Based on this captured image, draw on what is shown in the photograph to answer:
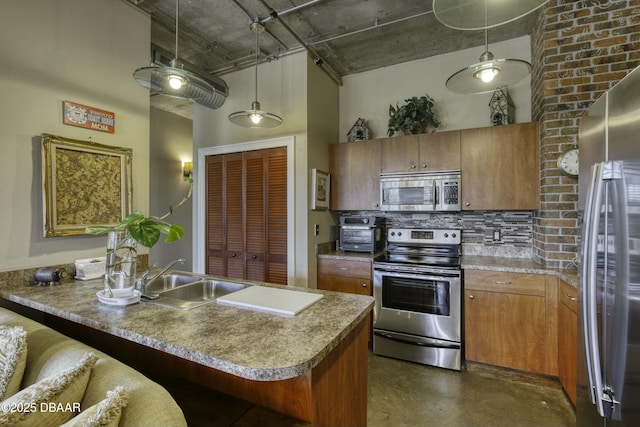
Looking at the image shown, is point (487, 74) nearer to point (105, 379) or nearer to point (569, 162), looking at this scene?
point (569, 162)

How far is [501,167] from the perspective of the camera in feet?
8.84

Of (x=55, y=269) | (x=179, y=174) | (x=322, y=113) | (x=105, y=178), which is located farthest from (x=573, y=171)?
(x=179, y=174)

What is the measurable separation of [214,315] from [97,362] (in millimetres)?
427

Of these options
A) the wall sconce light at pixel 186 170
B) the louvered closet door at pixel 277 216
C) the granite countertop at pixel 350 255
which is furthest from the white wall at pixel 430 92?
the wall sconce light at pixel 186 170

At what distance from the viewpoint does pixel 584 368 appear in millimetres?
1399

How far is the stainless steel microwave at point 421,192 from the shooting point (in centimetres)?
288

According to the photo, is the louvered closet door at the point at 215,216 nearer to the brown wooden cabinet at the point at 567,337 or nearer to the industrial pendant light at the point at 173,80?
the industrial pendant light at the point at 173,80

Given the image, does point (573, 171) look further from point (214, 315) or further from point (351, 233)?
point (214, 315)

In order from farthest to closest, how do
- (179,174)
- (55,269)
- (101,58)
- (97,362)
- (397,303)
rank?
(179,174) < (397,303) < (101,58) < (55,269) < (97,362)

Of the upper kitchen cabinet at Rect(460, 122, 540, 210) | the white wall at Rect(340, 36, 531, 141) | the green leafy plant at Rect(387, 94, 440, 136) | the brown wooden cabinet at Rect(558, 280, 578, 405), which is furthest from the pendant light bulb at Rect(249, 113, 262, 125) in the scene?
the brown wooden cabinet at Rect(558, 280, 578, 405)

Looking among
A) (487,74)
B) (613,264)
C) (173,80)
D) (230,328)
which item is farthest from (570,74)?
(230,328)

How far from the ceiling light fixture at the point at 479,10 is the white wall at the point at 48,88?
227cm

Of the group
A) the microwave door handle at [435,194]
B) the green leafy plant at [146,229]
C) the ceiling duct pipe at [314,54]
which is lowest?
the green leafy plant at [146,229]

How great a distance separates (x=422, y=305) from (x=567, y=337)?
3.27ft
